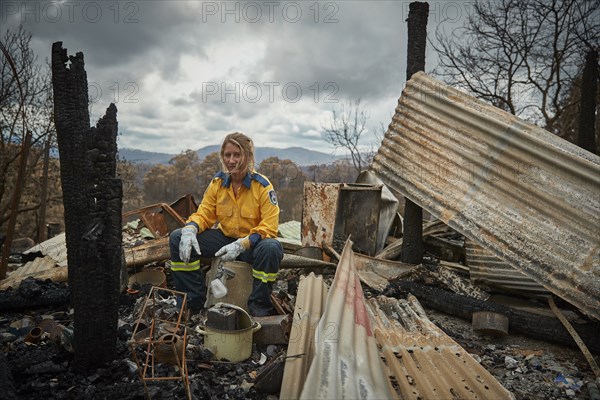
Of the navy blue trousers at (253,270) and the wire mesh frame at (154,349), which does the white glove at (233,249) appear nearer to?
the navy blue trousers at (253,270)

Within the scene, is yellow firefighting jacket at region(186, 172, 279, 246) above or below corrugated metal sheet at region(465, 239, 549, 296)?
above

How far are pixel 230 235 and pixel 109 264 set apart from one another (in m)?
1.57

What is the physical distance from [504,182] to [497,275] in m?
1.40

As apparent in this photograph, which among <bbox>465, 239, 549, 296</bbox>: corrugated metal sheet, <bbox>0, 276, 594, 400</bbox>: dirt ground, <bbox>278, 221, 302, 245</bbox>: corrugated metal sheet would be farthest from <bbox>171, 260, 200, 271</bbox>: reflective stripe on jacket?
<bbox>278, 221, 302, 245</bbox>: corrugated metal sheet

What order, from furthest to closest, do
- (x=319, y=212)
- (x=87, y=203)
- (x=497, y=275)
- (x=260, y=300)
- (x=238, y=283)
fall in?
(x=319, y=212)
(x=497, y=275)
(x=238, y=283)
(x=260, y=300)
(x=87, y=203)

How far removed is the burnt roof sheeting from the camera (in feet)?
6.64

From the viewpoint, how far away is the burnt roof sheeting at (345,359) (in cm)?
203

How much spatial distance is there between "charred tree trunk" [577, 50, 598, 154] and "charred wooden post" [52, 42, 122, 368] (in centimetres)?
695

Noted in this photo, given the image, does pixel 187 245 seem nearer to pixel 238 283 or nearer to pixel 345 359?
pixel 238 283

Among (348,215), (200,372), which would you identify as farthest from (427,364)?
(348,215)

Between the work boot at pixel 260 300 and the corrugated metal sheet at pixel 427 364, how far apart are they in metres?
0.99

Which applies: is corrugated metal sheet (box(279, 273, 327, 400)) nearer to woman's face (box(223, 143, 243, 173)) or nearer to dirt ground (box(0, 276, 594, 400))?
dirt ground (box(0, 276, 594, 400))

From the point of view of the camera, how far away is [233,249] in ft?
11.9

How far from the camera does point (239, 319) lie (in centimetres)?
307
